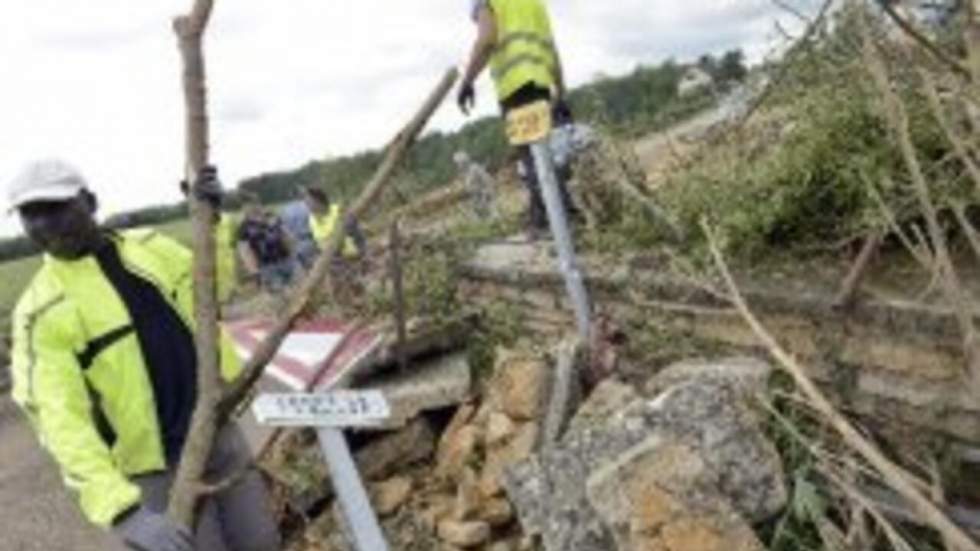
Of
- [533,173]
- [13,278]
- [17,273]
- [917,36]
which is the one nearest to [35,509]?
[533,173]

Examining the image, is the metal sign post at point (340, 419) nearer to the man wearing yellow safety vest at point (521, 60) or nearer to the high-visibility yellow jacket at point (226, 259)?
the high-visibility yellow jacket at point (226, 259)

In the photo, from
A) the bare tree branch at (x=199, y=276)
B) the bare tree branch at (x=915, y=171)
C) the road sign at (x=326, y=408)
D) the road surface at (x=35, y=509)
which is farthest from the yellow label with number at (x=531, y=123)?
the road surface at (x=35, y=509)

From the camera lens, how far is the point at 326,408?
13.8 feet

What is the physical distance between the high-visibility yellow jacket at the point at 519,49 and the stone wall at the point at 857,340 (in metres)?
2.07

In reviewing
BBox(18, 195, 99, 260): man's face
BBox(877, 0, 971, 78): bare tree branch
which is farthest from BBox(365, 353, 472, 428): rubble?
BBox(877, 0, 971, 78): bare tree branch

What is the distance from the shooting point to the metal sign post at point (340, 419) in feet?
13.7

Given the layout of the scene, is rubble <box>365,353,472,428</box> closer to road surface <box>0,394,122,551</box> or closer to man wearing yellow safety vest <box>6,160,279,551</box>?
man wearing yellow safety vest <box>6,160,279,551</box>

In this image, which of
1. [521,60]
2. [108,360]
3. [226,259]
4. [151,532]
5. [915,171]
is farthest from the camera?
[521,60]

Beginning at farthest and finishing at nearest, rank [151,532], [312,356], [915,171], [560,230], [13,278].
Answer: [13,278]
[312,356]
[560,230]
[151,532]
[915,171]

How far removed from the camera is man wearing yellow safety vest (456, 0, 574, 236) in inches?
311

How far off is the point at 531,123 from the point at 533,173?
115 inches

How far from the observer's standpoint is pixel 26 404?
181 inches

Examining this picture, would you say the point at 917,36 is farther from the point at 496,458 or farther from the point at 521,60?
the point at 521,60

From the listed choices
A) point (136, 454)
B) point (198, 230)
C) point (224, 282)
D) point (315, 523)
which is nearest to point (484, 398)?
point (315, 523)
